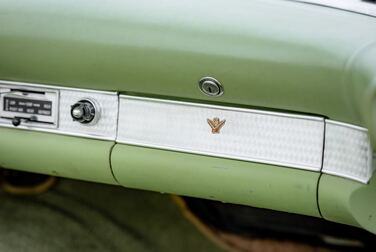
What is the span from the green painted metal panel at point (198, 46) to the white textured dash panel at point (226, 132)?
0.04 meters

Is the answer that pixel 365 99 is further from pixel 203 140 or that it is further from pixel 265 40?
pixel 203 140

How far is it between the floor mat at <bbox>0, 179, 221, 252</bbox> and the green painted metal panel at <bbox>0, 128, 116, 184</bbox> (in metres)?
0.44

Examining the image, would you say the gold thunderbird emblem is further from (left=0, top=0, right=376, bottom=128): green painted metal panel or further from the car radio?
the car radio

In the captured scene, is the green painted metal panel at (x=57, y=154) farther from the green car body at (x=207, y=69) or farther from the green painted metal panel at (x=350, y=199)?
the green painted metal panel at (x=350, y=199)

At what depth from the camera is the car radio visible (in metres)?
2.23

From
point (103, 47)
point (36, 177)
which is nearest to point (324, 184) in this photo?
point (103, 47)

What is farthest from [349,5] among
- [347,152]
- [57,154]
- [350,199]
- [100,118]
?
[57,154]

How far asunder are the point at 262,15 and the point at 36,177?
147 centimetres

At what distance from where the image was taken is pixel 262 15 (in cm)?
191

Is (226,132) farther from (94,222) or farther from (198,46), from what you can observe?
(94,222)

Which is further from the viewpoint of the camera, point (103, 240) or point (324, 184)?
point (103, 240)

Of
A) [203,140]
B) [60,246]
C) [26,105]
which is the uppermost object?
[26,105]

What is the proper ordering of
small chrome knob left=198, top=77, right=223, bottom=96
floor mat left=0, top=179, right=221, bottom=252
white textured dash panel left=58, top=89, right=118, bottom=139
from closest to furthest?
1. small chrome knob left=198, top=77, right=223, bottom=96
2. white textured dash panel left=58, top=89, right=118, bottom=139
3. floor mat left=0, top=179, right=221, bottom=252

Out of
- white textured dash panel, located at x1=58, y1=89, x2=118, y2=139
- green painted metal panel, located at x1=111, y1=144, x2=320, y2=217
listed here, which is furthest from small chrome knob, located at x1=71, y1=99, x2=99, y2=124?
green painted metal panel, located at x1=111, y1=144, x2=320, y2=217
